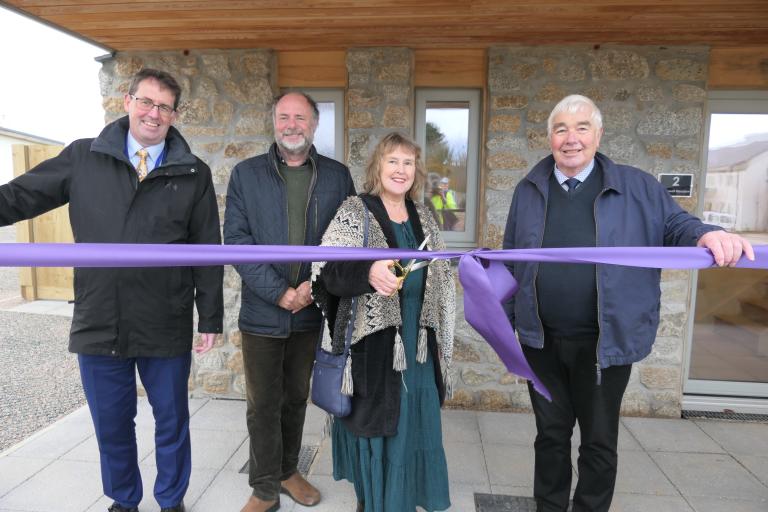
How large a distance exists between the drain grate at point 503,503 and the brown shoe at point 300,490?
0.88 m

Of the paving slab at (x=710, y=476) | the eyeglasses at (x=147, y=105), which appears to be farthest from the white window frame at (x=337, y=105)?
the paving slab at (x=710, y=476)

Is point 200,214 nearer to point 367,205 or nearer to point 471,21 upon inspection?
point 367,205

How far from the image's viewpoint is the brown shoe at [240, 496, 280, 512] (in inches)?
99.6

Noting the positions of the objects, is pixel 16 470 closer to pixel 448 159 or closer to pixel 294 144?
pixel 294 144

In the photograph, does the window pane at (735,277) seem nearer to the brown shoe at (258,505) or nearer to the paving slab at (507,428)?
the paving slab at (507,428)

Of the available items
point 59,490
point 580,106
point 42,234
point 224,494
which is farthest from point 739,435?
point 42,234

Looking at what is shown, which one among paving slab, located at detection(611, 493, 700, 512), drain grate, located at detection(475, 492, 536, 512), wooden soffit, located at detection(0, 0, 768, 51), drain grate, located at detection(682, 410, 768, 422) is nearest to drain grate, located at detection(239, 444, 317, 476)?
drain grate, located at detection(475, 492, 536, 512)

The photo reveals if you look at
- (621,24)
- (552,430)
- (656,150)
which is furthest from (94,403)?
(656,150)

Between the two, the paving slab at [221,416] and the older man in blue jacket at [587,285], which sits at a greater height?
the older man in blue jacket at [587,285]

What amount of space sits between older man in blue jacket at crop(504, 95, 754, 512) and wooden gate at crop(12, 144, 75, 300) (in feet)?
25.4

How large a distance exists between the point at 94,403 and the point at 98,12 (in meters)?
2.22

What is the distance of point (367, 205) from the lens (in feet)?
7.18

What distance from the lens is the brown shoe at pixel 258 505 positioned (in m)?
2.53

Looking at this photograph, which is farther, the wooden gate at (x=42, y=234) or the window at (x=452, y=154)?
the wooden gate at (x=42, y=234)
